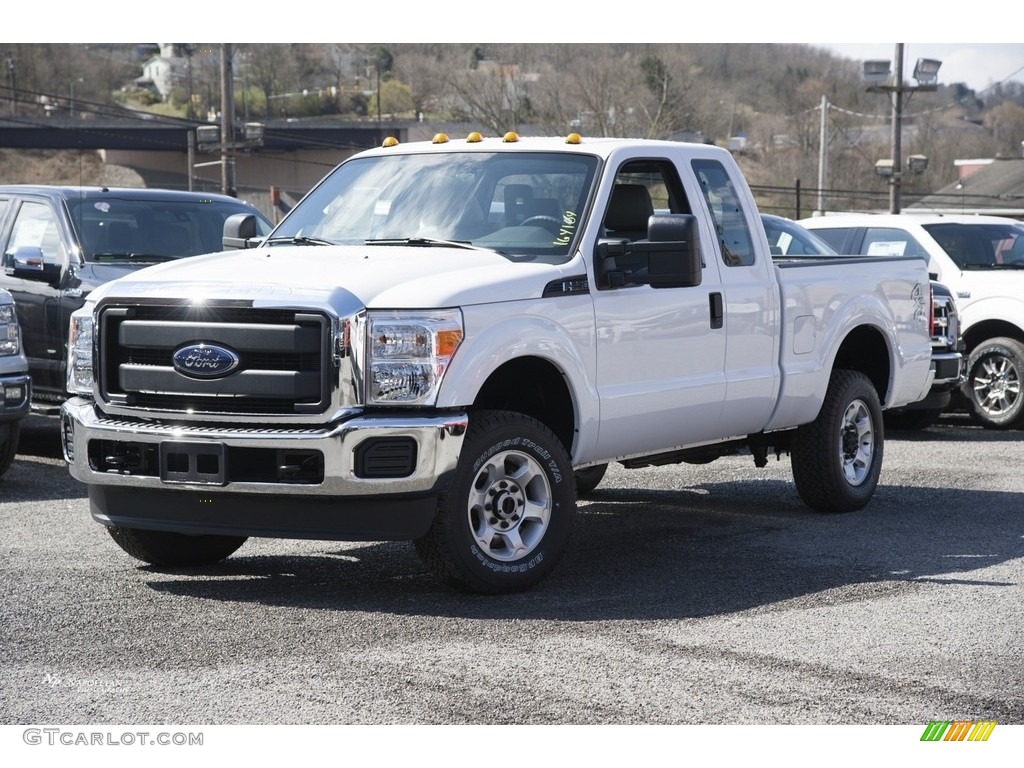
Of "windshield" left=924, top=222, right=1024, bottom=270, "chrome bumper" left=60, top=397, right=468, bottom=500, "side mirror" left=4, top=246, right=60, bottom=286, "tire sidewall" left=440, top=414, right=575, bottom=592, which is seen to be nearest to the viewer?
"chrome bumper" left=60, top=397, right=468, bottom=500

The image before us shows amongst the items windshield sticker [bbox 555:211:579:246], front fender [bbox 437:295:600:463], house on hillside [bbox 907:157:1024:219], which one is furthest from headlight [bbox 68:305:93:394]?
house on hillside [bbox 907:157:1024:219]

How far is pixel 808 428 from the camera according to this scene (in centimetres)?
928

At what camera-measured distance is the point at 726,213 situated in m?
8.50

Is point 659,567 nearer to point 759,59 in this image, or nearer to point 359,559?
point 359,559

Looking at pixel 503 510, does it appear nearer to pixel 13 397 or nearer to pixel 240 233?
pixel 240 233

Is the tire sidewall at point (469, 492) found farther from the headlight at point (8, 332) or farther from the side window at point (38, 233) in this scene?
the side window at point (38, 233)

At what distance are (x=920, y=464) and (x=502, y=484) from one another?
6.00 meters

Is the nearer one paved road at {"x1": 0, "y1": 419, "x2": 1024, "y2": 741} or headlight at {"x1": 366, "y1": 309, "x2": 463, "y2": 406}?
paved road at {"x1": 0, "y1": 419, "x2": 1024, "y2": 741}

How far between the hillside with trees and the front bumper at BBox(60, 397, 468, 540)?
1424 inches

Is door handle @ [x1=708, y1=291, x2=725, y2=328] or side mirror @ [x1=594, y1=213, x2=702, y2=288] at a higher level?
side mirror @ [x1=594, y1=213, x2=702, y2=288]

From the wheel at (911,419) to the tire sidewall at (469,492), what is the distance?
7.87 m

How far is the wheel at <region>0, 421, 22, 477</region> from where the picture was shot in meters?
10.3

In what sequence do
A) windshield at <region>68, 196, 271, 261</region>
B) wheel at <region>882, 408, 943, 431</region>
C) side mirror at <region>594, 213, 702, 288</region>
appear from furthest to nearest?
wheel at <region>882, 408, 943, 431</region>, windshield at <region>68, 196, 271, 261</region>, side mirror at <region>594, 213, 702, 288</region>

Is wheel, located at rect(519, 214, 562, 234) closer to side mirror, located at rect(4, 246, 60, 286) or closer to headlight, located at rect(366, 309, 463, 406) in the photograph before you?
headlight, located at rect(366, 309, 463, 406)
